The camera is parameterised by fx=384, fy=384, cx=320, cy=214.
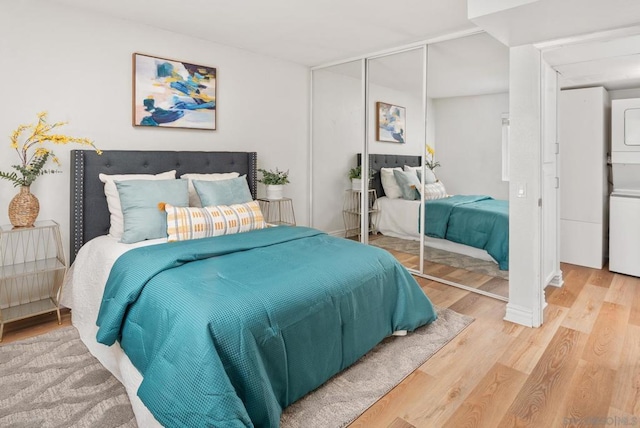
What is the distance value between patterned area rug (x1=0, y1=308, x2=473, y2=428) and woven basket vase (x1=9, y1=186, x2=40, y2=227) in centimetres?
80

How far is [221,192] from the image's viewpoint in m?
3.14

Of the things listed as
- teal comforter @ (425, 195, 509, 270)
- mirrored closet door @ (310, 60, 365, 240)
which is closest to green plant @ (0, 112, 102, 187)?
mirrored closet door @ (310, 60, 365, 240)

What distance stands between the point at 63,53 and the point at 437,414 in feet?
11.5

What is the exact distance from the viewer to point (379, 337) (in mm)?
2389

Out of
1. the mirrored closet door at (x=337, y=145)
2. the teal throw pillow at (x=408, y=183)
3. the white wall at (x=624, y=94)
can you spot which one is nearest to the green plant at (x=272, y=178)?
the mirrored closet door at (x=337, y=145)

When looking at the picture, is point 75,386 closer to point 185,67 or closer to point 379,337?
point 379,337

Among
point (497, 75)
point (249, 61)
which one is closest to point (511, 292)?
point (497, 75)

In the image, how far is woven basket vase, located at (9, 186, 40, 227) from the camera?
8.62ft

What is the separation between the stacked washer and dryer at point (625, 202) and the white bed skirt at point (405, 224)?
1486 mm

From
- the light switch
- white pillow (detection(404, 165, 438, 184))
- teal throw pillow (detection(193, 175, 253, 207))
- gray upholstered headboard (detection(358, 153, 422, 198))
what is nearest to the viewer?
the light switch

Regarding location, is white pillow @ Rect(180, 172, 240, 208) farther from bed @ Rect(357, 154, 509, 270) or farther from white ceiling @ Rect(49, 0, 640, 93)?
bed @ Rect(357, 154, 509, 270)

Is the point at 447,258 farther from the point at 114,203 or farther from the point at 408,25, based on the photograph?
the point at 114,203

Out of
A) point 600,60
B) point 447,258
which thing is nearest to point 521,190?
point 447,258

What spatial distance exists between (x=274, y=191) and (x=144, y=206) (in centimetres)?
158
